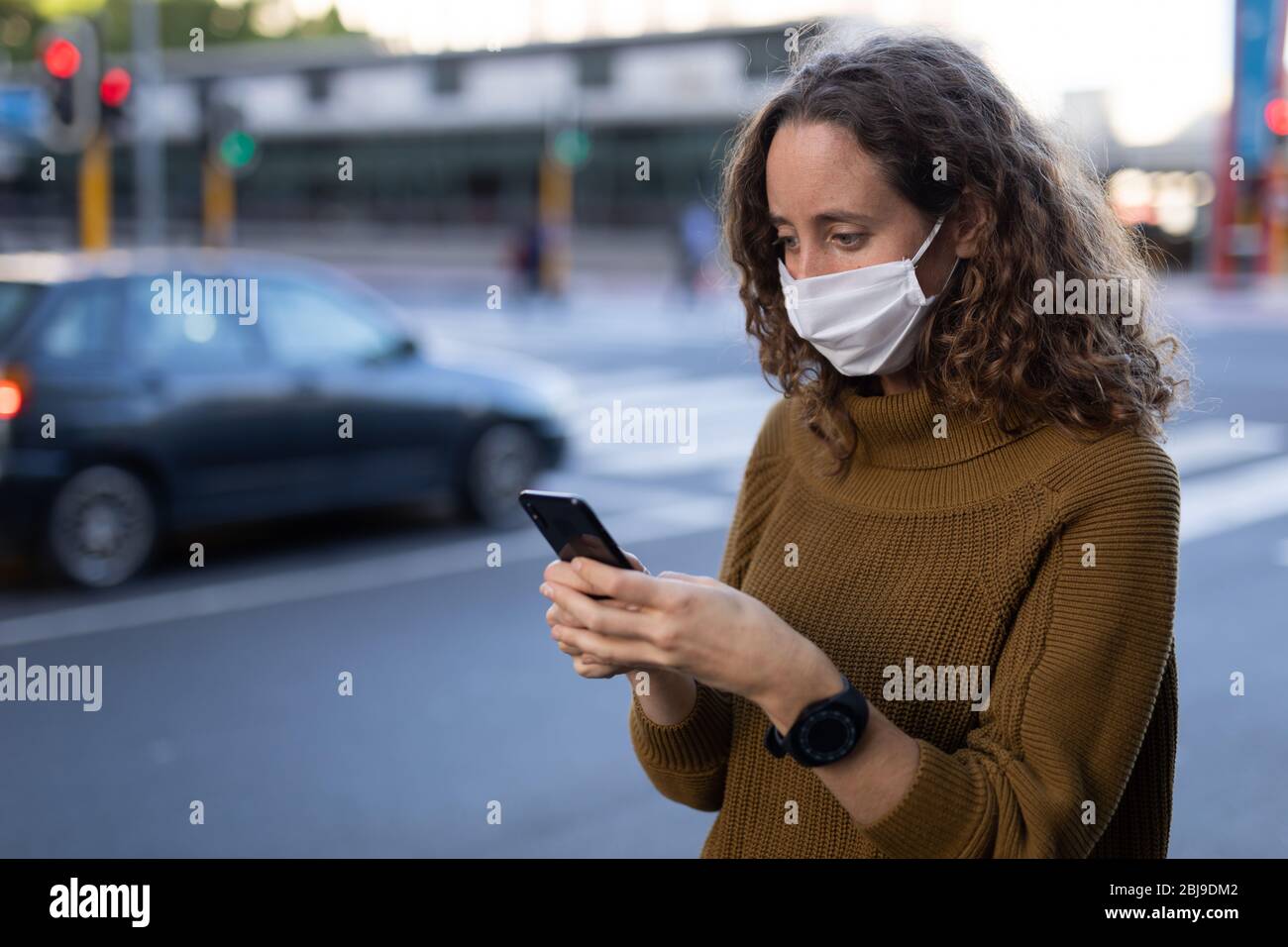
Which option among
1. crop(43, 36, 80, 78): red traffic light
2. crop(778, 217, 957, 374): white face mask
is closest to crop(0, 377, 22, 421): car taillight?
crop(43, 36, 80, 78): red traffic light

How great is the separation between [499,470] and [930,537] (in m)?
7.81

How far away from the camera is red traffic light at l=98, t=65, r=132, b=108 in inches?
496

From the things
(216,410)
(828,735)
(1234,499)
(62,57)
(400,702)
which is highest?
(62,57)

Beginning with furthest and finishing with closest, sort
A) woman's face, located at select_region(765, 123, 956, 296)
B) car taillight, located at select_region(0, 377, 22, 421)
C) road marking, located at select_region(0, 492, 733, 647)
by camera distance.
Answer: car taillight, located at select_region(0, 377, 22, 421) < road marking, located at select_region(0, 492, 733, 647) < woman's face, located at select_region(765, 123, 956, 296)

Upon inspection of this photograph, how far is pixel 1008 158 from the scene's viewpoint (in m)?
1.84

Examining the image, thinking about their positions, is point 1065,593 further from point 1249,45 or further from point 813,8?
point 813,8

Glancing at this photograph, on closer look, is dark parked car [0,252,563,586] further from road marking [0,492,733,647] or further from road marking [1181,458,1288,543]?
road marking [1181,458,1288,543]

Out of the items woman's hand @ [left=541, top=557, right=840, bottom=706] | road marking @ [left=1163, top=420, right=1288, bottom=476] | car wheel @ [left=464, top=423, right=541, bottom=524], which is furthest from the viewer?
road marking @ [left=1163, top=420, right=1288, bottom=476]

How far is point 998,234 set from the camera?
1.85 m

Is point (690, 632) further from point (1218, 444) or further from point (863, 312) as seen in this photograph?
point (1218, 444)

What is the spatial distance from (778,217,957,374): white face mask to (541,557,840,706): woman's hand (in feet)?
1.57

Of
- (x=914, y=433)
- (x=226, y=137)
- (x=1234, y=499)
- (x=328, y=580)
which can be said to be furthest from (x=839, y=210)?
(x=226, y=137)

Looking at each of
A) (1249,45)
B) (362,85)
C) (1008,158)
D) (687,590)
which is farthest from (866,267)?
(362,85)

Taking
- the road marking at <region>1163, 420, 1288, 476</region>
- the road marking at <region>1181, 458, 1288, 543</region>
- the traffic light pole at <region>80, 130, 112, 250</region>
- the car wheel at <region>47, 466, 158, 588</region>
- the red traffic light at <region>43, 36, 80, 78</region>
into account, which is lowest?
the road marking at <region>1181, 458, 1288, 543</region>
